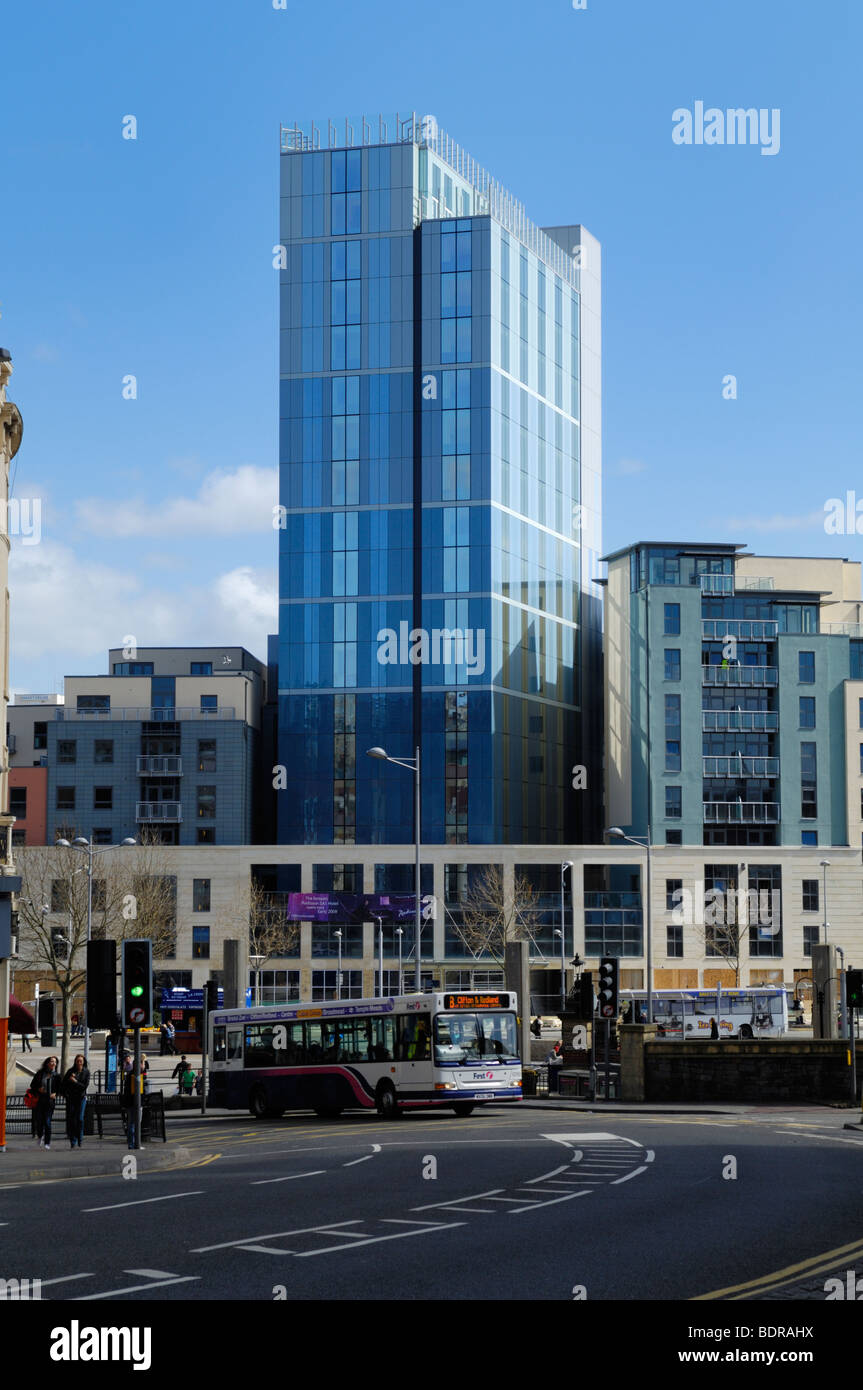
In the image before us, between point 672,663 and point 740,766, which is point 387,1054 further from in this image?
point 740,766

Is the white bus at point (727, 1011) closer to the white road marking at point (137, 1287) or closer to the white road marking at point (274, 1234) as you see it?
the white road marking at point (274, 1234)

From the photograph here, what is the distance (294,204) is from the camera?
113 metres

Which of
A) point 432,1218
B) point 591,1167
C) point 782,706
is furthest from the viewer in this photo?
point 782,706

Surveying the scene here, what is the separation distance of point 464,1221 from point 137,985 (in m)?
13.1

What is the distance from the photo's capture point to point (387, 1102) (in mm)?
38438

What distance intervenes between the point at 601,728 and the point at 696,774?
1667 cm

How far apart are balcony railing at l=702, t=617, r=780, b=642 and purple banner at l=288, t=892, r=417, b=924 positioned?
26394mm

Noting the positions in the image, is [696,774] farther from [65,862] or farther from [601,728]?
[65,862]

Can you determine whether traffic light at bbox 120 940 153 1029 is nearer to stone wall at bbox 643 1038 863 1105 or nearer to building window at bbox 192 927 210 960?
stone wall at bbox 643 1038 863 1105

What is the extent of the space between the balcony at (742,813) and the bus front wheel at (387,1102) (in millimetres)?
69907

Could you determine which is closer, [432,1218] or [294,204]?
[432,1218]

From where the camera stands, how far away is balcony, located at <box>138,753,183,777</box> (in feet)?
371

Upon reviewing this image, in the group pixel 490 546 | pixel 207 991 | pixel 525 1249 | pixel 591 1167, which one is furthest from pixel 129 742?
pixel 525 1249

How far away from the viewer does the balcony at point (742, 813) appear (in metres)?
106
